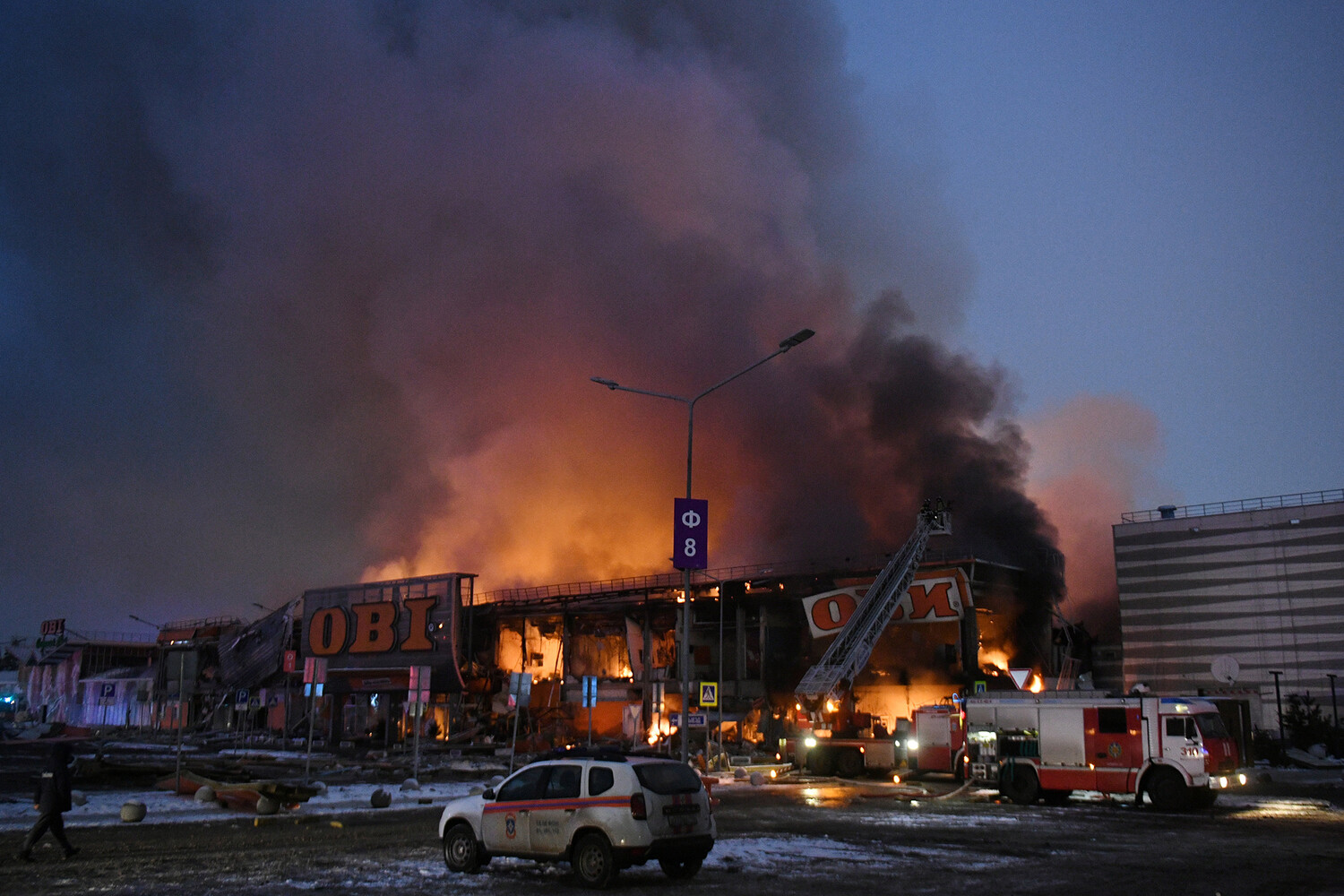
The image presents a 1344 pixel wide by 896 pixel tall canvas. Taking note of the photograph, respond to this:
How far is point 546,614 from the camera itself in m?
73.0

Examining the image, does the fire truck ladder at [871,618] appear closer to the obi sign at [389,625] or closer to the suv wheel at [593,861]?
the obi sign at [389,625]

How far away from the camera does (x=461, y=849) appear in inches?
547

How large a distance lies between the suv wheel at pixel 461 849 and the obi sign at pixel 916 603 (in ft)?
143

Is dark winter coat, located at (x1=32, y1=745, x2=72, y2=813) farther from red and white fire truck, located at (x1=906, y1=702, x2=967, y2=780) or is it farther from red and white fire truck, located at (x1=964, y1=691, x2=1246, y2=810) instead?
red and white fire truck, located at (x1=906, y1=702, x2=967, y2=780)

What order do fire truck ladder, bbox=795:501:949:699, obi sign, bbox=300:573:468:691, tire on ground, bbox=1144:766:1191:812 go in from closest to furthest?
tire on ground, bbox=1144:766:1191:812, fire truck ladder, bbox=795:501:949:699, obi sign, bbox=300:573:468:691

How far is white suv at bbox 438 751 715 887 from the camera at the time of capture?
12.4 metres

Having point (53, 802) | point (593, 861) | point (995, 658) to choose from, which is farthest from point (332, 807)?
point (995, 658)

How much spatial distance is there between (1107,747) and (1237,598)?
133ft

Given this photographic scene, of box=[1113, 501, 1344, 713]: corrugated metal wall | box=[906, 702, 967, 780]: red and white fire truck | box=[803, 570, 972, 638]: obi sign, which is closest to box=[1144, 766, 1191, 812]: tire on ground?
box=[906, 702, 967, 780]: red and white fire truck

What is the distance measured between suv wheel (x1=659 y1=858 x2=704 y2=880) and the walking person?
28.8ft

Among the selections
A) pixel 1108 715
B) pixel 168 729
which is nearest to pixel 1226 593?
pixel 1108 715

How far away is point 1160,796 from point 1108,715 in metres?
2.06

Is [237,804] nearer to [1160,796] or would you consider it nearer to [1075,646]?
[1160,796]

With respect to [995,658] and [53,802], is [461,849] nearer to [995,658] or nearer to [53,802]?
[53,802]
